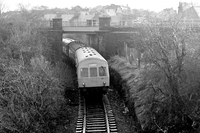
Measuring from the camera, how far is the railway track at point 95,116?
13.0m

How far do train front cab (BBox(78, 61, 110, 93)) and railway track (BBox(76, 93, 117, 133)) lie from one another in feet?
3.30

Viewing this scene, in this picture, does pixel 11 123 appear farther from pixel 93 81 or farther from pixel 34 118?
pixel 93 81

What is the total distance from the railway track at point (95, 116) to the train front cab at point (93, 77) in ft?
3.30

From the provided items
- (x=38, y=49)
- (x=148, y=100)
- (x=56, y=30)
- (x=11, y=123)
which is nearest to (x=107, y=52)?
(x=56, y=30)

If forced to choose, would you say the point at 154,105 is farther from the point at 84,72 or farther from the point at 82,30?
the point at 82,30

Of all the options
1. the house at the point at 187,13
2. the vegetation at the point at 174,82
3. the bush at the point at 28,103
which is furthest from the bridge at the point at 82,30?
the vegetation at the point at 174,82

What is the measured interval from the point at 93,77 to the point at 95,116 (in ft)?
9.42

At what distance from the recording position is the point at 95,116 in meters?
14.8

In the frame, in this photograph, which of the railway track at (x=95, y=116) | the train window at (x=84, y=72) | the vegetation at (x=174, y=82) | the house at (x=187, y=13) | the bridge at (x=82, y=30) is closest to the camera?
the vegetation at (x=174, y=82)

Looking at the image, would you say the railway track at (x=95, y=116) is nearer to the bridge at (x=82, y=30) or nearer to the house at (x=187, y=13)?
the house at (x=187, y=13)

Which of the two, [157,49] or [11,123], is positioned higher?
[157,49]

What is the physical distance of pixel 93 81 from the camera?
16703mm

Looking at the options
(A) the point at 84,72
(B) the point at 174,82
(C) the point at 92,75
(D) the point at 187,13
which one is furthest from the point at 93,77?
(D) the point at 187,13

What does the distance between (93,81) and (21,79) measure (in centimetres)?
536
